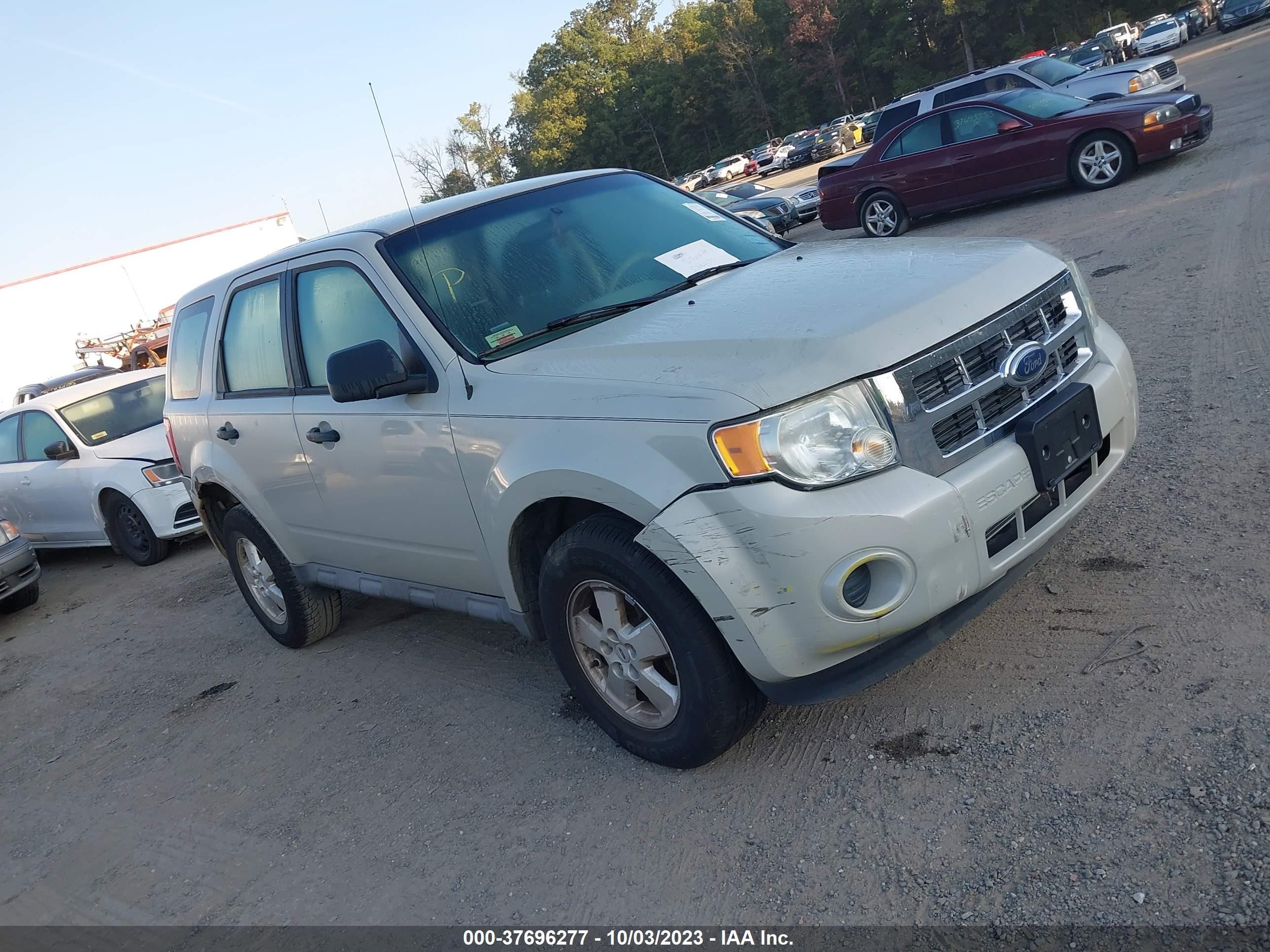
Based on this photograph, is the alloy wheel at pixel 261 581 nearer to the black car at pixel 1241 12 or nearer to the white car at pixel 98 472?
the white car at pixel 98 472

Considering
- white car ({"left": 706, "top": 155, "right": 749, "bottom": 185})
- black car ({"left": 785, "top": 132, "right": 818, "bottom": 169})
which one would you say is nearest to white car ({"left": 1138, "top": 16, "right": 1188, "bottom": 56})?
black car ({"left": 785, "top": 132, "right": 818, "bottom": 169})

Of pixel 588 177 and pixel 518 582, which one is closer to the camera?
pixel 518 582

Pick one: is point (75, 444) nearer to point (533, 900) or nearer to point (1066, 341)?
point (533, 900)

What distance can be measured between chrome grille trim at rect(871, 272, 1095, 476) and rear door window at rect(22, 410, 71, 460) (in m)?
9.01

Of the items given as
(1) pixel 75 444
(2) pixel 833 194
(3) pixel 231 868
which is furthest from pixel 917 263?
(2) pixel 833 194

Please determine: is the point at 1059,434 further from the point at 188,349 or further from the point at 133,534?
the point at 133,534

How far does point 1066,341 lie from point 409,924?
2786mm

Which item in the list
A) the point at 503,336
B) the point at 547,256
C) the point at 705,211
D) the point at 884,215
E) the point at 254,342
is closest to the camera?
the point at 503,336

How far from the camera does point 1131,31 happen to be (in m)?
43.3

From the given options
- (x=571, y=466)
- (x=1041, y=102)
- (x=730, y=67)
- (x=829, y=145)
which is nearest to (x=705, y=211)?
(x=571, y=466)

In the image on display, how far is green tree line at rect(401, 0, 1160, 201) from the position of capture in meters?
59.8

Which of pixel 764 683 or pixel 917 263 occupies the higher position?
pixel 917 263

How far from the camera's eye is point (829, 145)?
142 ft

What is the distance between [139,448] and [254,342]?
193 inches
